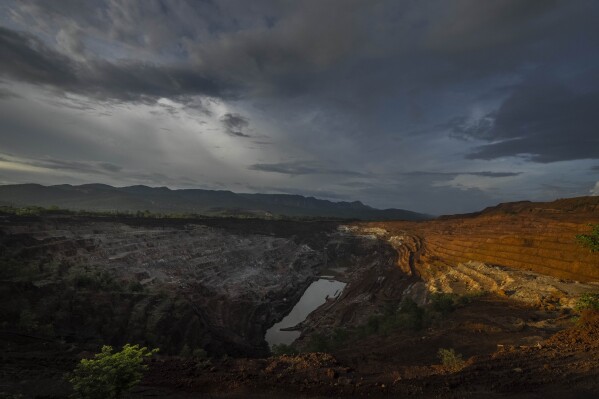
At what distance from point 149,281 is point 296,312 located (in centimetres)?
1801

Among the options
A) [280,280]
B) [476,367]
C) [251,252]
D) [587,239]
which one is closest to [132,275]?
[280,280]

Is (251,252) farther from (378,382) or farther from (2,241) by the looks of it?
(378,382)

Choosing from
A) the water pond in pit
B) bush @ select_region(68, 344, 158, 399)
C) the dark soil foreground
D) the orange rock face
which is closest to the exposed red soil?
the dark soil foreground

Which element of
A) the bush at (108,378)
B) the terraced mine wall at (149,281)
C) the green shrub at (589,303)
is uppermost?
the green shrub at (589,303)

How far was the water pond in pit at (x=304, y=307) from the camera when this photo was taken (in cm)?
3453

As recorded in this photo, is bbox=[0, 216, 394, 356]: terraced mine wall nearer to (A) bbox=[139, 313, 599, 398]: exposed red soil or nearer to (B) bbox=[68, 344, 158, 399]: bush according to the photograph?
(A) bbox=[139, 313, 599, 398]: exposed red soil

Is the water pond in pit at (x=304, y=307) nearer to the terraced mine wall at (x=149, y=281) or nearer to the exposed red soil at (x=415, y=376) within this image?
the terraced mine wall at (x=149, y=281)

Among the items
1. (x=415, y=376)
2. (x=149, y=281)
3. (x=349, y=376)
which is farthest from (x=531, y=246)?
(x=149, y=281)

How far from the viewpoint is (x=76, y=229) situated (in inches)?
1788

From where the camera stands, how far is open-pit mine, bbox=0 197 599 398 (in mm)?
12641

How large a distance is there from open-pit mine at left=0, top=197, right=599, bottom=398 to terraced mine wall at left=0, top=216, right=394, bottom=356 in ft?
0.59

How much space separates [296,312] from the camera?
4341 centimetres

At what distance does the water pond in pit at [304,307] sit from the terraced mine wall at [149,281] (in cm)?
110

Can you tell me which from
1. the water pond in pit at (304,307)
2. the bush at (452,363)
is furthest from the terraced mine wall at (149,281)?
the bush at (452,363)
